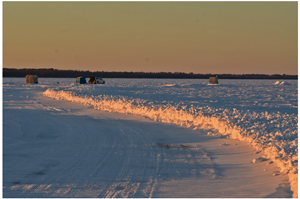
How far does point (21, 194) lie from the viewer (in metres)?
5.97

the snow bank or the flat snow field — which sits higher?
the snow bank

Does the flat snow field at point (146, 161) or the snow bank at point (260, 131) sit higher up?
the snow bank at point (260, 131)

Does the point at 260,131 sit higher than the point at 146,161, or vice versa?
the point at 260,131

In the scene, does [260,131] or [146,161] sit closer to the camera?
[146,161]

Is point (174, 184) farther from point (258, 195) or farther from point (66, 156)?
point (66, 156)

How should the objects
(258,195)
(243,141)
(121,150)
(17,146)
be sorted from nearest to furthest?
(258,195)
(121,150)
(17,146)
(243,141)

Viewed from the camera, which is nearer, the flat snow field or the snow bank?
the flat snow field

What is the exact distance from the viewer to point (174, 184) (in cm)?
656

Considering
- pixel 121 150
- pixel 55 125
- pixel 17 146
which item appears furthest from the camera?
pixel 55 125

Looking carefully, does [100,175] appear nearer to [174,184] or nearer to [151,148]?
[174,184]

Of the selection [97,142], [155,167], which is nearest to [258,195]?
[155,167]

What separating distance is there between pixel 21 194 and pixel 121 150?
12.6 feet

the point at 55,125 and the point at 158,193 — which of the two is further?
the point at 55,125

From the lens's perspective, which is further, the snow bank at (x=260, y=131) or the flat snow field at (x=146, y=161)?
the snow bank at (x=260, y=131)
